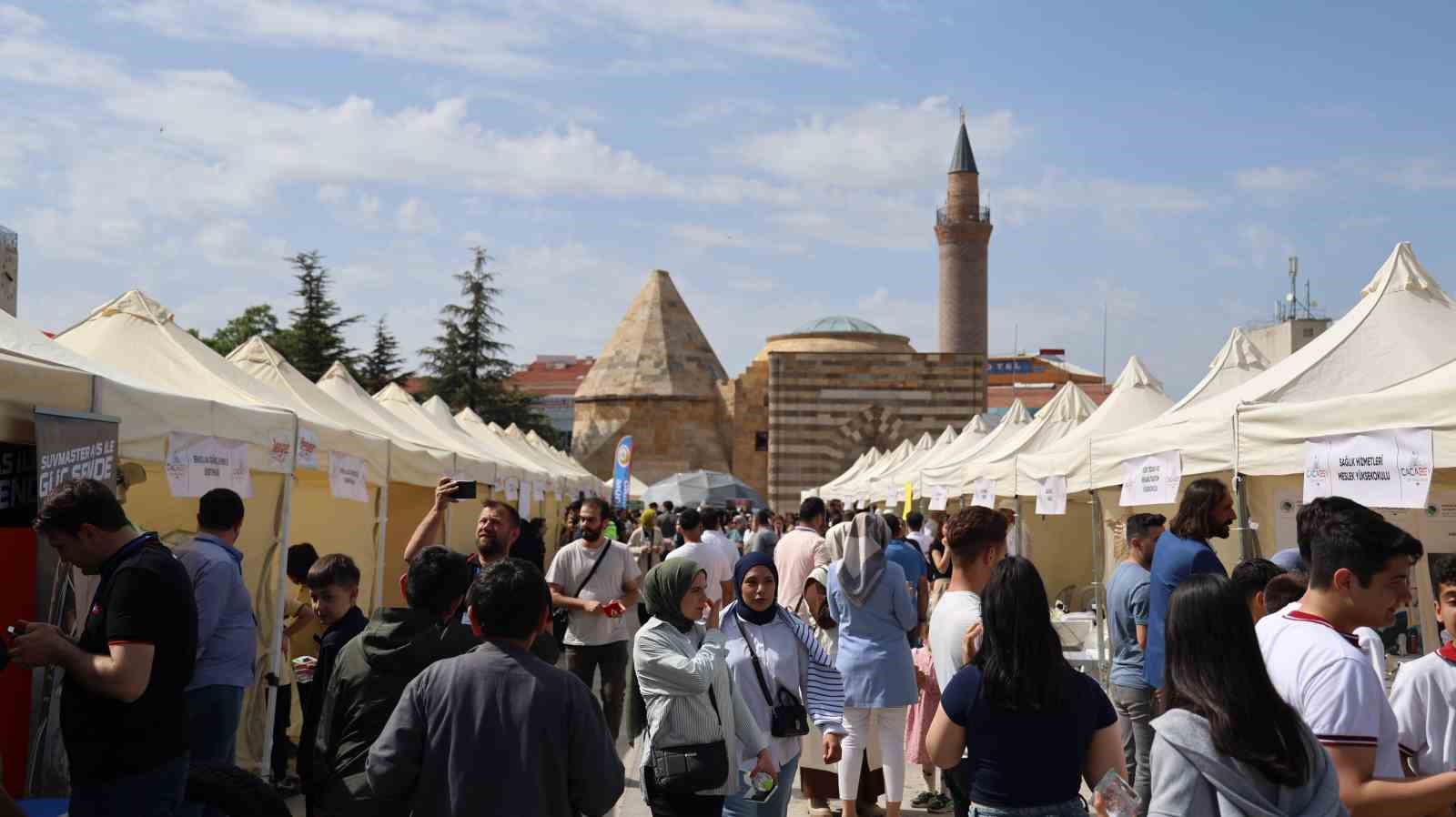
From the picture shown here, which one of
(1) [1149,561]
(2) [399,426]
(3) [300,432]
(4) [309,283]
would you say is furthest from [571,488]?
(4) [309,283]

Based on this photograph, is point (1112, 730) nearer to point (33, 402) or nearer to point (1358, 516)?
point (1358, 516)

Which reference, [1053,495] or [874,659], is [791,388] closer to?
[1053,495]

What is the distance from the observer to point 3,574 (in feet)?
15.2

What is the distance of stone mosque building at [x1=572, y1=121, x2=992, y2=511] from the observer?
47438mm

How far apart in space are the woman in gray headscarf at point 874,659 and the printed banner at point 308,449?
9.94 feet

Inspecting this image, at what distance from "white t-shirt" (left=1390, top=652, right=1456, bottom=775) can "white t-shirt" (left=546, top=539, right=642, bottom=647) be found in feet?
14.5

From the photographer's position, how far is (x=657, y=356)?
173 feet

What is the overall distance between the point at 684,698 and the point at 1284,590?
1.88m

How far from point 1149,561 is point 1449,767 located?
2705mm

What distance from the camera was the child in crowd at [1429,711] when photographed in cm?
287

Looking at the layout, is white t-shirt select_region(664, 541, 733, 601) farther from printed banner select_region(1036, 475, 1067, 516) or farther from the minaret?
the minaret

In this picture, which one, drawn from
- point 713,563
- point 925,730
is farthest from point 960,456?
point 925,730

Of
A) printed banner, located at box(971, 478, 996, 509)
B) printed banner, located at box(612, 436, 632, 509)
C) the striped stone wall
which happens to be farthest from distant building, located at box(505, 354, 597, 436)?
printed banner, located at box(971, 478, 996, 509)

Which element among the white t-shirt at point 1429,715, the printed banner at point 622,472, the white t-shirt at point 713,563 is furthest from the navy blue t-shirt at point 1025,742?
the printed banner at point 622,472
